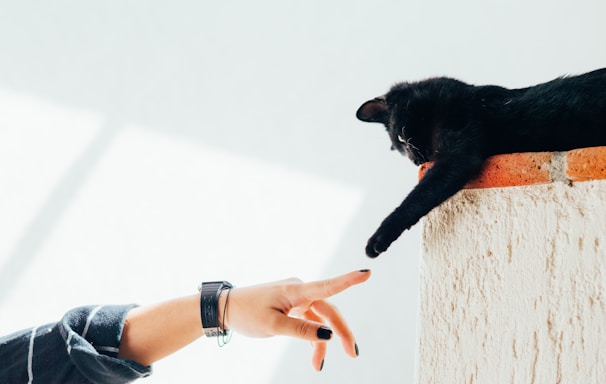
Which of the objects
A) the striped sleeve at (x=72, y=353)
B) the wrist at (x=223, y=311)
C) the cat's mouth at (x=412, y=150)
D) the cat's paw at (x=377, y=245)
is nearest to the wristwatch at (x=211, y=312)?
the wrist at (x=223, y=311)

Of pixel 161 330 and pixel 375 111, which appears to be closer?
pixel 161 330

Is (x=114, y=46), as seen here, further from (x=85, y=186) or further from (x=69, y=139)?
(x=85, y=186)

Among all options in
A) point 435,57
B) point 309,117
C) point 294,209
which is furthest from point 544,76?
point 294,209

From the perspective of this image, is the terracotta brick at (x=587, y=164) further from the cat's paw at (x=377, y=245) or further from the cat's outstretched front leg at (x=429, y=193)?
the cat's paw at (x=377, y=245)

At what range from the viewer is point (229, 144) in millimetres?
2176

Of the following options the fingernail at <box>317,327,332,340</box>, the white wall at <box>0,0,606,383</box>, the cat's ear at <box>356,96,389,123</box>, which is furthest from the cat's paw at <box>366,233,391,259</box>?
the white wall at <box>0,0,606,383</box>

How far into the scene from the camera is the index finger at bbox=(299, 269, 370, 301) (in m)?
0.68

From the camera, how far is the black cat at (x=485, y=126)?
652 mm

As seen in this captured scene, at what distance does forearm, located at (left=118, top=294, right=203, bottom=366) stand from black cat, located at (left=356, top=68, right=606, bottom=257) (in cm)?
32

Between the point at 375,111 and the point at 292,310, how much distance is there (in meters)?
0.49

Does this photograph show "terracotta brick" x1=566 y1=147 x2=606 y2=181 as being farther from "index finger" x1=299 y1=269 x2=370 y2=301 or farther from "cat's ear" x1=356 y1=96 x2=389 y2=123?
"cat's ear" x1=356 y1=96 x2=389 y2=123

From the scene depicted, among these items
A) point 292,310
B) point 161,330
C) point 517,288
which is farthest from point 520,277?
point 161,330

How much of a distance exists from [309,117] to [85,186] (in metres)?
0.95

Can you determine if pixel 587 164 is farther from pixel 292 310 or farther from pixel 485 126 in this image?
pixel 292 310
